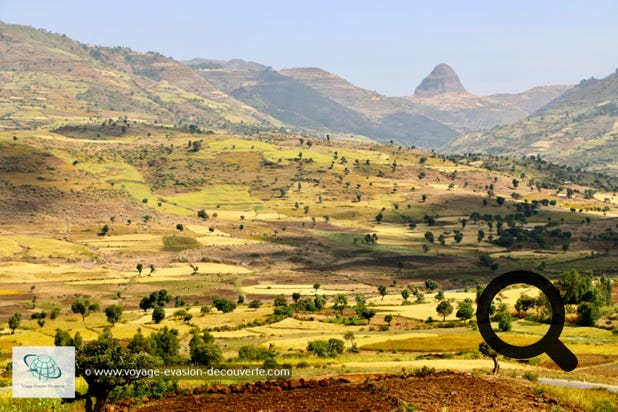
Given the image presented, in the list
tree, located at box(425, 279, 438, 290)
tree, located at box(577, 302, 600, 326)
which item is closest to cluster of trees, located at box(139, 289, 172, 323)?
tree, located at box(425, 279, 438, 290)

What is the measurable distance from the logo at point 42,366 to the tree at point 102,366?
9.31ft

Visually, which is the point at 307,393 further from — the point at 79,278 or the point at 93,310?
the point at 79,278

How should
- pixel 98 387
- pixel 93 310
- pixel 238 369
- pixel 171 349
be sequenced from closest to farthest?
1. pixel 98 387
2. pixel 238 369
3. pixel 171 349
4. pixel 93 310

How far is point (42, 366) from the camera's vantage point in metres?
49.4

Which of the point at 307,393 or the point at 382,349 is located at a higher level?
the point at 307,393

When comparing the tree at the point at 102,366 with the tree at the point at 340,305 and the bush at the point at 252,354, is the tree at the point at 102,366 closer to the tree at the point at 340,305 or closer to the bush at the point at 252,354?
the bush at the point at 252,354

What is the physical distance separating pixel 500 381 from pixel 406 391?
819cm

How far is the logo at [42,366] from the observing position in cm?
4851

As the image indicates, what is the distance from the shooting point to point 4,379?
64.6 m

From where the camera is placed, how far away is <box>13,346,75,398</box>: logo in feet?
154

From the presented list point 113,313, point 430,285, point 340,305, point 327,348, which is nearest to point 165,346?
point 327,348

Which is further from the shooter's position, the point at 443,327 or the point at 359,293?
the point at 359,293

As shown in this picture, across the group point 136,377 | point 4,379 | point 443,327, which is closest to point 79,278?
point 443,327

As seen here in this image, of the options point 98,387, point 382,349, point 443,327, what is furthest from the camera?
point 443,327
